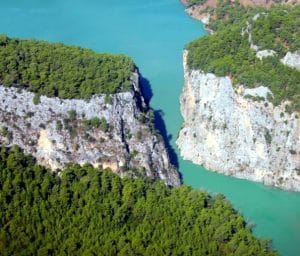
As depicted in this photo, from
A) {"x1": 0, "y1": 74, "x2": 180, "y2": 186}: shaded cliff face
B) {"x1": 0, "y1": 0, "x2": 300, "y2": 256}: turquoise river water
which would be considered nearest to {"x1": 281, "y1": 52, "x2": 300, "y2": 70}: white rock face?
{"x1": 0, "y1": 0, "x2": 300, "y2": 256}: turquoise river water

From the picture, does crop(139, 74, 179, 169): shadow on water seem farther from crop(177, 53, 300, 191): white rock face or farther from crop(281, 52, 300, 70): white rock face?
crop(281, 52, 300, 70): white rock face

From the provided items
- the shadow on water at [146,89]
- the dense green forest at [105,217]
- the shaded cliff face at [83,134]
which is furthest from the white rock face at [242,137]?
the shadow on water at [146,89]

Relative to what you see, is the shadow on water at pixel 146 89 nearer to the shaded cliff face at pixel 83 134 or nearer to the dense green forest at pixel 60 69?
the dense green forest at pixel 60 69

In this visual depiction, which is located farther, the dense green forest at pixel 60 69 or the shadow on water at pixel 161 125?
the shadow on water at pixel 161 125

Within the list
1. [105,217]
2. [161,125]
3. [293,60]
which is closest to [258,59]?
[293,60]

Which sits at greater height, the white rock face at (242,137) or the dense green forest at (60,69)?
the dense green forest at (60,69)

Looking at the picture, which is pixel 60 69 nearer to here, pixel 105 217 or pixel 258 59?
pixel 105 217

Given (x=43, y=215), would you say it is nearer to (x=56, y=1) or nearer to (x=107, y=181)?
(x=107, y=181)
